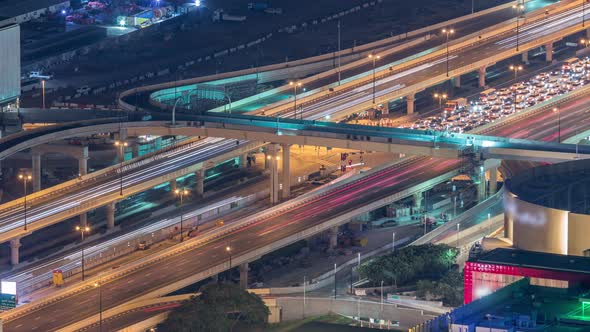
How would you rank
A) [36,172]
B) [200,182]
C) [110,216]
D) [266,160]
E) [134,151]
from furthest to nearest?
[134,151] → [266,160] → [36,172] → [200,182] → [110,216]

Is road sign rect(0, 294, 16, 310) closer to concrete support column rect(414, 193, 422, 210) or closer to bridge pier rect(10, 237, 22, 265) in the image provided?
bridge pier rect(10, 237, 22, 265)

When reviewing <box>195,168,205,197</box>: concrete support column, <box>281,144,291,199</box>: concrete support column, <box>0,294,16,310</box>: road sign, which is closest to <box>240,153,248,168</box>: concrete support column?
<box>281,144,291,199</box>: concrete support column

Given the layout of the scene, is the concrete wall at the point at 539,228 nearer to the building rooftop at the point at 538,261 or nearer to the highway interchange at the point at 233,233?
the highway interchange at the point at 233,233

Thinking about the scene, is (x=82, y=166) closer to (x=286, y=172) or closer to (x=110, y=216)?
(x=110, y=216)

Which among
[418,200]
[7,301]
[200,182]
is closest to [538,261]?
[7,301]

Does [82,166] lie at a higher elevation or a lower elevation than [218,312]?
higher

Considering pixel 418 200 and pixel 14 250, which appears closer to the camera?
pixel 14 250

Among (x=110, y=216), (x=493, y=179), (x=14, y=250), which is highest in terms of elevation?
(x=493, y=179)
